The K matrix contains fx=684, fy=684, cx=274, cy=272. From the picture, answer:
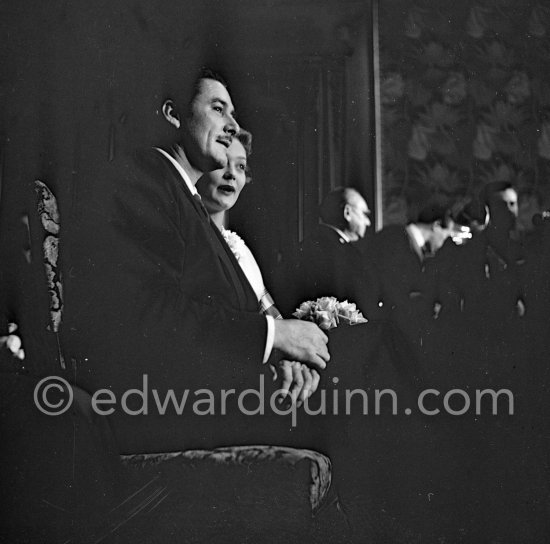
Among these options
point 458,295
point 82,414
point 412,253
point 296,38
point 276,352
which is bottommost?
point 82,414

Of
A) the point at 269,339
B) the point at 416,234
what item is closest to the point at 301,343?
the point at 269,339

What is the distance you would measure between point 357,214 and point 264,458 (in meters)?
0.87

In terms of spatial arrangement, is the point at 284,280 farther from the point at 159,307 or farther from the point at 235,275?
the point at 159,307

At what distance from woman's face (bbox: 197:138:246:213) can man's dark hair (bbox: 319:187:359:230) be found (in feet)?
0.96

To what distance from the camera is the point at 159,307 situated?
2279mm

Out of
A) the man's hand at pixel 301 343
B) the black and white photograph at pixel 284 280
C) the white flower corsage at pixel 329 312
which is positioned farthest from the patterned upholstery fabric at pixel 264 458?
the white flower corsage at pixel 329 312

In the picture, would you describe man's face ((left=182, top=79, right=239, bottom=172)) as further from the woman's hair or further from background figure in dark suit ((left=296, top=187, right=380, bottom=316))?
background figure in dark suit ((left=296, top=187, right=380, bottom=316))

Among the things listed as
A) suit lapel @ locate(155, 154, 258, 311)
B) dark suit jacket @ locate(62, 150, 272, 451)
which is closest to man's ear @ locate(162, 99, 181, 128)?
dark suit jacket @ locate(62, 150, 272, 451)

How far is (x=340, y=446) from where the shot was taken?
89.0 inches

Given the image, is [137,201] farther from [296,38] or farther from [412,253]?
[412,253]

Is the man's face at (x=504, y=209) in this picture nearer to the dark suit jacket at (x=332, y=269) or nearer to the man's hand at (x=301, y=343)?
the dark suit jacket at (x=332, y=269)

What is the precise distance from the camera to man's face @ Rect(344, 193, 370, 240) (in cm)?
228

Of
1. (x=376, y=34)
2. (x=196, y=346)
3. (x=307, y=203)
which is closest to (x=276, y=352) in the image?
(x=196, y=346)

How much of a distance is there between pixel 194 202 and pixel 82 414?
2.64 feet
